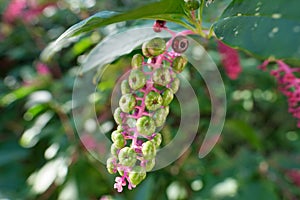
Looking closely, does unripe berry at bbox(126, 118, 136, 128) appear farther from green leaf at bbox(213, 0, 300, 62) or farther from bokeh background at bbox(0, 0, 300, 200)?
bokeh background at bbox(0, 0, 300, 200)

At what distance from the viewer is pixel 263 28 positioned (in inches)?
25.8

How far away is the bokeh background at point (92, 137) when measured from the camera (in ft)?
5.53

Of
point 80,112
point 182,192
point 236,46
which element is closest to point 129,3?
point 80,112

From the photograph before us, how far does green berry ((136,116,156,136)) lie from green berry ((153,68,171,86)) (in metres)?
0.08

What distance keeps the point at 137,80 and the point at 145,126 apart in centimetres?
9

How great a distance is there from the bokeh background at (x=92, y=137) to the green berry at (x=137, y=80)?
0.51 m

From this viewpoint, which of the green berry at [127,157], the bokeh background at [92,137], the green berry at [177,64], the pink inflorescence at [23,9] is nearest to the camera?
the green berry at [127,157]

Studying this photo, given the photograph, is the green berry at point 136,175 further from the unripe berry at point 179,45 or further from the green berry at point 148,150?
the unripe berry at point 179,45

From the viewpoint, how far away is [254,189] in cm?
166

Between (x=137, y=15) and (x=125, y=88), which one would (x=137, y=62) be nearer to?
(x=125, y=88)

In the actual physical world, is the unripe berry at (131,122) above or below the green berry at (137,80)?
below

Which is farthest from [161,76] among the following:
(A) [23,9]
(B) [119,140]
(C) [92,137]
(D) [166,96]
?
(A) [23,9]

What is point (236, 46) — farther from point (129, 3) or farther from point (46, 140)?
point (46, 140)

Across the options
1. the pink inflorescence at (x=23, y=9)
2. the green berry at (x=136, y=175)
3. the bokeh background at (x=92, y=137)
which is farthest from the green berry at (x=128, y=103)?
the pink inflorescence at (x=23, y=9)
